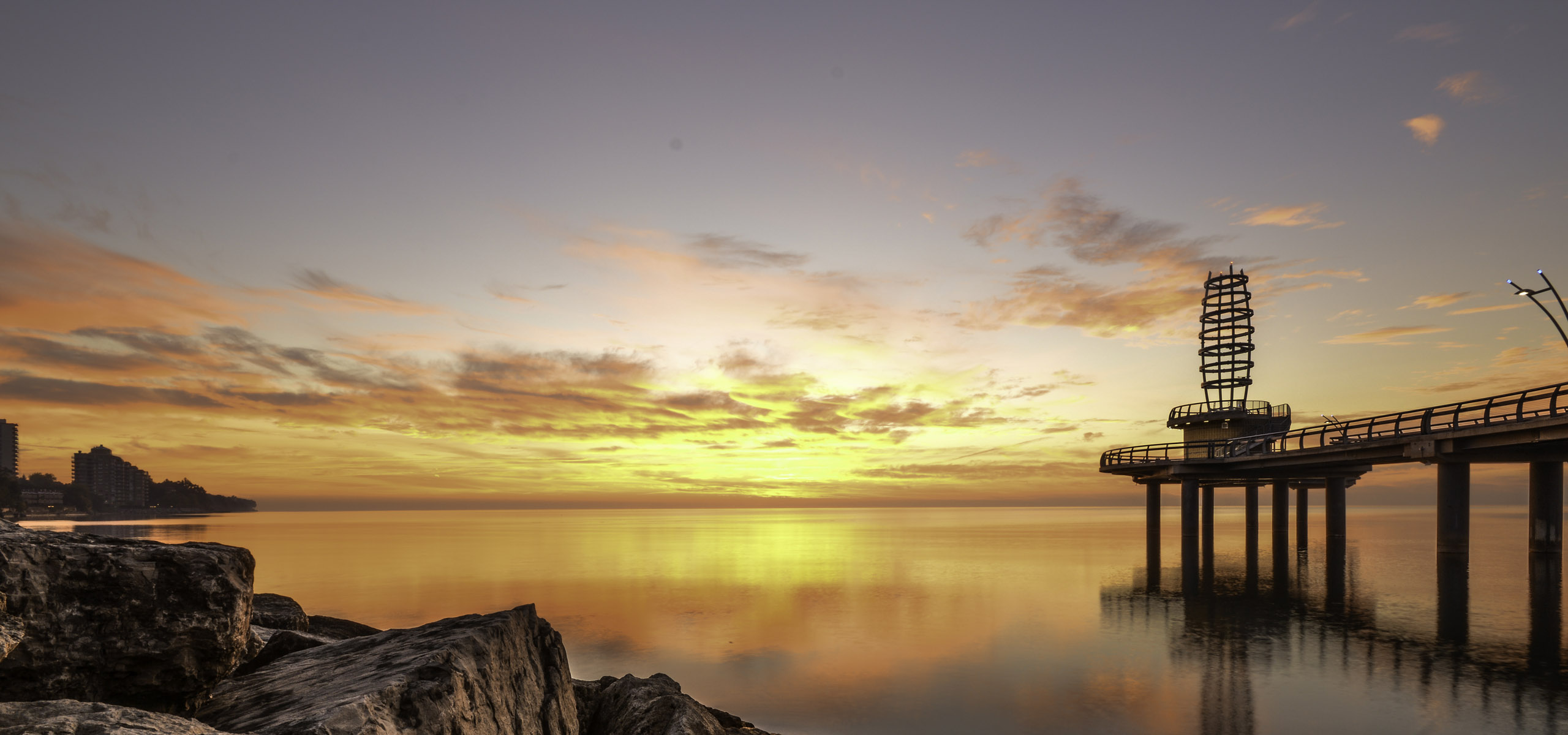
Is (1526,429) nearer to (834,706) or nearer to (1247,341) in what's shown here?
(834,706)

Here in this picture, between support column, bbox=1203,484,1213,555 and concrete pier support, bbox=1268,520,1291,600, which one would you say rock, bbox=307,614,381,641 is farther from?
support column, bbox=1203,484,1213,555

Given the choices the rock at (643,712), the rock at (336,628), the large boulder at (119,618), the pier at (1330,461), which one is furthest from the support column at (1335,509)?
the large boulder at (119,618)

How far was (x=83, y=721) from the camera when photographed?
4.46m

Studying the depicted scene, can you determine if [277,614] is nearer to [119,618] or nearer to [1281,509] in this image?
[119,618]

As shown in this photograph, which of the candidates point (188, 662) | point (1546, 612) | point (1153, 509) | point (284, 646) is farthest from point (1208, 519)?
point (188, 662)

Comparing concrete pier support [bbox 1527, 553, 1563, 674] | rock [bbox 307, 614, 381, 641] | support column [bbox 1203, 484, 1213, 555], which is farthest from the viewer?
support column [bbox 1203, 484, 1213, 555]

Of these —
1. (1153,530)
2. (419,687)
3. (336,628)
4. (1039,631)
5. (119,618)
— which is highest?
(119,618)

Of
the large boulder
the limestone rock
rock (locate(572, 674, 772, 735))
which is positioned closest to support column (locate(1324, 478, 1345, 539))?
rock (locate(572, 674, 772, 735))

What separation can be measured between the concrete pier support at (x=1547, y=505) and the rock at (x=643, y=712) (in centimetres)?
4784

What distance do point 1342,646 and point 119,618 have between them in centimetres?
2738

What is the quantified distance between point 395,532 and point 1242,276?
103218 millimetres

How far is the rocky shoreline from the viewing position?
5.66 m

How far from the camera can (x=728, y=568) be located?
2034 inches

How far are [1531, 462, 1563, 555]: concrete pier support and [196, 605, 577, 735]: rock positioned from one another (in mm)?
51161
